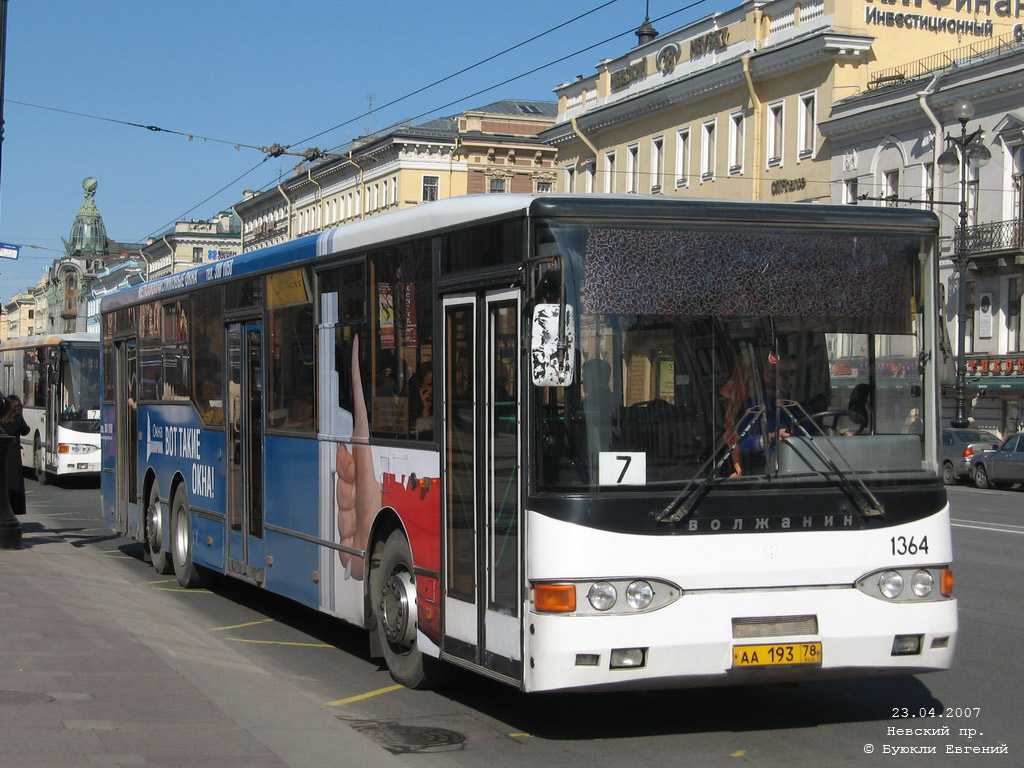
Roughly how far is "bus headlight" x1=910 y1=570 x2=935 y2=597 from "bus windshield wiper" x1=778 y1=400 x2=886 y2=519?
369 millimetres

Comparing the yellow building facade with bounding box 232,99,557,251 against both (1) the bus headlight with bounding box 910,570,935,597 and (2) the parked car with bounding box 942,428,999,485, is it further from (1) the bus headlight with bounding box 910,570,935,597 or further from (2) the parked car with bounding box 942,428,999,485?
(1) the bus headlight with bounding box 910,570,935,597

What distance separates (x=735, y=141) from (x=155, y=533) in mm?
38986

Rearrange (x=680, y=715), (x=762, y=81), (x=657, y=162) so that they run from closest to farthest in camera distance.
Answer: (x=680, y=715)
(x=762, y=81)
(x=657, y=162)

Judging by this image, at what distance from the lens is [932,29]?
161 ft

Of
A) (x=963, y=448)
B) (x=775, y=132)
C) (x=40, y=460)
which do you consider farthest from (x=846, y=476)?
(x=775, y=132)

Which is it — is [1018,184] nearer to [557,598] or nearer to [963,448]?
[963,448]

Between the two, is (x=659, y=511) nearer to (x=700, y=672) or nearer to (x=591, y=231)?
(x=700, y=672)

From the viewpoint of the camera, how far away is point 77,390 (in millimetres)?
28938

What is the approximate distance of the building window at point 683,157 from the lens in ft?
175

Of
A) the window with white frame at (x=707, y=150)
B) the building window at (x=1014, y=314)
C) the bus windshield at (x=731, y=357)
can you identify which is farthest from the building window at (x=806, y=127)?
the bus windshield at (x=731, y=357)

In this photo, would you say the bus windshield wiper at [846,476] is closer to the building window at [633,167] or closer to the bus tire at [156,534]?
the bus tire at [156,534]

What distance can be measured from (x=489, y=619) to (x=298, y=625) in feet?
15.0

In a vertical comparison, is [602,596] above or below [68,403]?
below

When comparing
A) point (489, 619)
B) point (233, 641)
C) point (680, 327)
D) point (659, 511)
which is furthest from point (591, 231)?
point (233, 641)
